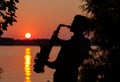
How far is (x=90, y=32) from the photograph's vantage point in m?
35.8

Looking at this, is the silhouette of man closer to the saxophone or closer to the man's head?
the man's head

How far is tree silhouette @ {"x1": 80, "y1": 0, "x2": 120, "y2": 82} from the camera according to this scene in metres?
34.2

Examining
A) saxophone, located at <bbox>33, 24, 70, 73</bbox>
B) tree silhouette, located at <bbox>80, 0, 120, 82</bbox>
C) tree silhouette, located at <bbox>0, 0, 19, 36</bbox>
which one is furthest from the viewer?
tree silhouette, located at <bbox>80, 0, 120, 82</bbox>

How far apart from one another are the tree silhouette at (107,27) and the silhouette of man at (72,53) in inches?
1019

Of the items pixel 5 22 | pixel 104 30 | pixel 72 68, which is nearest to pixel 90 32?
pixel 104 30

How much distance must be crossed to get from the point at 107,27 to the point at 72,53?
27.7 meters

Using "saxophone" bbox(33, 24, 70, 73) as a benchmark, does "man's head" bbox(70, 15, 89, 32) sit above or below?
above

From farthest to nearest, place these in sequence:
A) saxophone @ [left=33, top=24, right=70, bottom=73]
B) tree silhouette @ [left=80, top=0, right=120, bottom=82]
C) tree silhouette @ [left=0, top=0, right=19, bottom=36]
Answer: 1. tree silhouette @ [left=80, top=0, right=120, bottom=82]
2. tree silhouette @ [left=0, top=0, right=19, bottom=36]
3. saxophone @ [left=33, top=24, right=70, bottom=73]

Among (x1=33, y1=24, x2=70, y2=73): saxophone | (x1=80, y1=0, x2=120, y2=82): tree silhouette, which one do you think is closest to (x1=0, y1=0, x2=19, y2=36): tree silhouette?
(x1=33, y1=24, x2=70, y2=73): saxophone

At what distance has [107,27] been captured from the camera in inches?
1399

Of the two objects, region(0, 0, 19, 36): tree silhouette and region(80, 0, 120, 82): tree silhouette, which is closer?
region(0, 0, 19, 36): tree silhouette

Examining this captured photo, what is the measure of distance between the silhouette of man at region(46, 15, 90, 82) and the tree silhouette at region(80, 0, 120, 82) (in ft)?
84.9

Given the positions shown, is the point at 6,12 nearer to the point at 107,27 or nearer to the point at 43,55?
the point at 43,55

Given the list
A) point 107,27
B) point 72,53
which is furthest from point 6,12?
point 107,27
